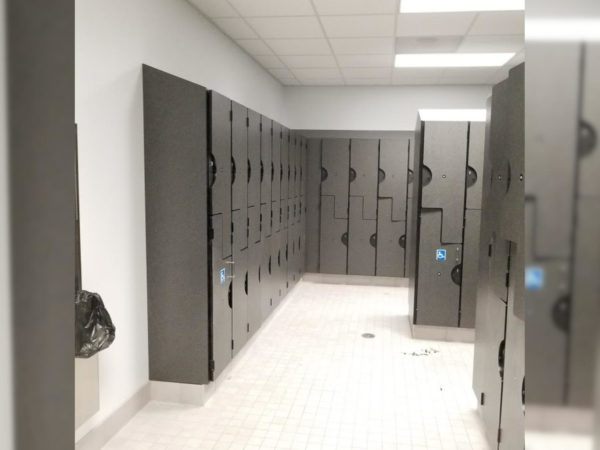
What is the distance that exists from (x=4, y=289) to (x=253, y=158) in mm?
4080

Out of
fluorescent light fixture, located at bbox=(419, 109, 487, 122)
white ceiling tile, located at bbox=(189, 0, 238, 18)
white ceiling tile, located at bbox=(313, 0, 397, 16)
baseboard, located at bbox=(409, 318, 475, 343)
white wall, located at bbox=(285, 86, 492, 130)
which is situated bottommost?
baseboard, located at bbox=(409, 318, 475, 343)

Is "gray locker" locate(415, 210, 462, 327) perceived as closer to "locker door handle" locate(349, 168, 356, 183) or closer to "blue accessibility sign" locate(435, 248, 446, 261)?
"blue accessibility sign" locate(435, 248, 446, 261)

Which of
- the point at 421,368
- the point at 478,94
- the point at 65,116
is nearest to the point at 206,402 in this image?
the point at 421,368

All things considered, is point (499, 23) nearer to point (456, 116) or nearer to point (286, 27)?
point (456, 116)

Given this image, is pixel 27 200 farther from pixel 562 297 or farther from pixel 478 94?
pixel 478 94

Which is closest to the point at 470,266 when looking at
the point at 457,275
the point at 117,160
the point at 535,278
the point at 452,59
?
the point at 457,275

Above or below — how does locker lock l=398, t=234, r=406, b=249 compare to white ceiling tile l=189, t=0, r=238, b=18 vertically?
below

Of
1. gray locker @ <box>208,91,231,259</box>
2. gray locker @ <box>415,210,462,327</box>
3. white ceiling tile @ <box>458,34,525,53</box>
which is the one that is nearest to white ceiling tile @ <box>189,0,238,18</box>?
gray locker @ <box>208,91,231,259</box>

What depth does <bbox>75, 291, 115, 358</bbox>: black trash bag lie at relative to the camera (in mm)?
2469

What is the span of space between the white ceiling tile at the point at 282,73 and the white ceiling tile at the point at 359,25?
1836 mm

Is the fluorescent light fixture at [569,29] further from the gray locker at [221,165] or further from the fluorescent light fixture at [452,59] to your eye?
the fluorescent light fixture at [452,59]

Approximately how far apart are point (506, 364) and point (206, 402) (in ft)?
6.90

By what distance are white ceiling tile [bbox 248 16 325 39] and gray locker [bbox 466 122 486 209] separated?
179 centimetres

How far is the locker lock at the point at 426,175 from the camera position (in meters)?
4.77
